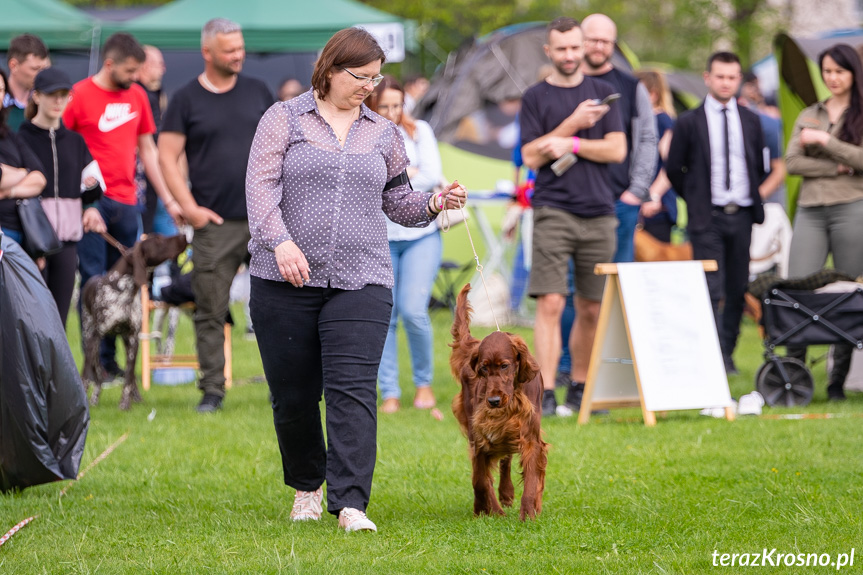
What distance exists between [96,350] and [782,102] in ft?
20.8

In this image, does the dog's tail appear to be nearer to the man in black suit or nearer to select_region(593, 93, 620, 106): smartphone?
select_region(593, 93, 620, 106): smartphone

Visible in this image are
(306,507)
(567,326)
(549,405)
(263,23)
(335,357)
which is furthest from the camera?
(263,23)

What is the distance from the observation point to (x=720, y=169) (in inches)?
359

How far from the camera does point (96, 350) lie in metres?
8.37

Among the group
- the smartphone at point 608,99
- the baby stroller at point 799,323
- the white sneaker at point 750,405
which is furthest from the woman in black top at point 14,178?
the baby stroller at point 799,323

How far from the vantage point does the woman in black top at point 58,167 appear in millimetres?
6992

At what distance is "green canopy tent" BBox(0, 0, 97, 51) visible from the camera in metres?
15.6

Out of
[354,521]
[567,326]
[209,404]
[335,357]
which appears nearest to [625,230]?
[567,326]

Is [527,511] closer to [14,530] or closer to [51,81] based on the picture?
[14,530]

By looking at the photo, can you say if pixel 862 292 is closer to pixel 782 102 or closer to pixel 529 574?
pixel 782 102

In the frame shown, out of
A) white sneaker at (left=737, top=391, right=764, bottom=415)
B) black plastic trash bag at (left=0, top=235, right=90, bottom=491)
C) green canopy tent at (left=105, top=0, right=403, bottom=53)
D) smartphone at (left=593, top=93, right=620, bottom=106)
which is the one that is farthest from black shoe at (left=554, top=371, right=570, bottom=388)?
green canopy tent at (left=105, top=0, right=403, bottom=53)

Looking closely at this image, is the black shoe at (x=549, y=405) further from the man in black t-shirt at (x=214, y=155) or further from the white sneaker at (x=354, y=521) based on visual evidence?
the white sneaker at (x=354, y=521)

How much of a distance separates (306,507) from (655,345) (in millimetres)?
3223

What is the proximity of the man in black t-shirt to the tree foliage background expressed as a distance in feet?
53.1
